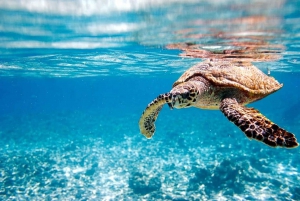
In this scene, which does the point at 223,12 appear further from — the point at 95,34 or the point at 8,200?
the point at 8,200

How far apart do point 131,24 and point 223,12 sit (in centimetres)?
354

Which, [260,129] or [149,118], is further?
[149,118]

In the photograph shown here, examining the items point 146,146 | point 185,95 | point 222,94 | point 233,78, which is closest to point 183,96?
point 185,95

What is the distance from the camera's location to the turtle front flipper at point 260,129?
11.8 feet

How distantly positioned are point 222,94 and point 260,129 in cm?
302

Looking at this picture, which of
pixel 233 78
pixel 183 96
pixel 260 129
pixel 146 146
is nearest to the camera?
pixel 260 129

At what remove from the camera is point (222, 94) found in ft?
22.5

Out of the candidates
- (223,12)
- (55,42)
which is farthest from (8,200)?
(223,12)

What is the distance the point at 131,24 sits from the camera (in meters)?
9.30

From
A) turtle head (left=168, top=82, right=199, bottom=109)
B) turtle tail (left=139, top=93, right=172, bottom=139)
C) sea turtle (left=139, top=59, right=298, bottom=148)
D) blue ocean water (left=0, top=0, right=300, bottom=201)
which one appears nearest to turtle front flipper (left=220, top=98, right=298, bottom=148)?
sea turtle (left=139, top=59, right=298, bottom=148)

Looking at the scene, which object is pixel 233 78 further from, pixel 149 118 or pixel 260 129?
pixel 260 129

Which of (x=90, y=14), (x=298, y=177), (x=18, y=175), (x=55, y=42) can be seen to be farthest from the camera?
(x=55, y=42)

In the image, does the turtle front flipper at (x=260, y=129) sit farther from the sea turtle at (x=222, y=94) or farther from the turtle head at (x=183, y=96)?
the turtle head at (x=183, y=96)

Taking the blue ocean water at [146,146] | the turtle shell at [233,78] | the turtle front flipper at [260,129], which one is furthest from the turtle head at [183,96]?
the blue ocean water at [146,146]
